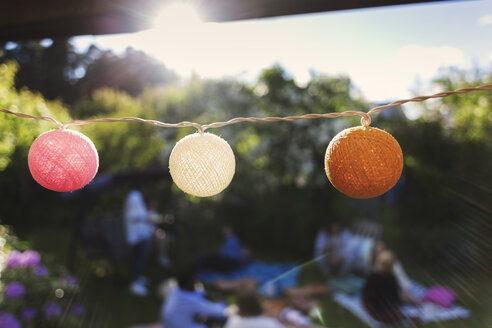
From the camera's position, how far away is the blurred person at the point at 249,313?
7.54 feet

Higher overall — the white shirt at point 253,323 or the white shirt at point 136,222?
the white shirt at point 136,222

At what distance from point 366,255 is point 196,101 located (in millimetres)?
3846

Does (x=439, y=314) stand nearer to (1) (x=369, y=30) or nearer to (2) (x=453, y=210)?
(2) (x=453, y=210)

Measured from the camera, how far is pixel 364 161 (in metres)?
0.74

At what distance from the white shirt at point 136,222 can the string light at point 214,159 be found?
3.65m

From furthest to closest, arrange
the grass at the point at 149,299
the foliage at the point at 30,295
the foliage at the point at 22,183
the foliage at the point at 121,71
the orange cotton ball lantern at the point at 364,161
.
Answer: the foliage at the point at 121,71 < the foliage at the point at 22,183 < the grass at the point at 149,299 < the foliage at the point at 30,295 < the orange cotton ball lantern at the point at 364,161

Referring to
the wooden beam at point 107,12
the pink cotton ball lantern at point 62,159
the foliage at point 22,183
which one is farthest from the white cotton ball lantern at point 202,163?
the foliage at point 22,183

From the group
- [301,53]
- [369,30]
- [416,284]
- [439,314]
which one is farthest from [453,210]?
[301,53]

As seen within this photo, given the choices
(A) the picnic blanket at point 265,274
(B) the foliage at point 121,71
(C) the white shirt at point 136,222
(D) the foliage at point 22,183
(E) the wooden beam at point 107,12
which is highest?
(B) the foliage at point 121,71

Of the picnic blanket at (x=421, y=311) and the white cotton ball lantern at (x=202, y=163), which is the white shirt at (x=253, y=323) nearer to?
the picnic blanket at (x=421, y=311)

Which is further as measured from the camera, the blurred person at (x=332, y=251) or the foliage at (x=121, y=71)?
the foliage at (x=121, y=71)

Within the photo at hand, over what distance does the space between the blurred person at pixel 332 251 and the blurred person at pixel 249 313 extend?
2.94m

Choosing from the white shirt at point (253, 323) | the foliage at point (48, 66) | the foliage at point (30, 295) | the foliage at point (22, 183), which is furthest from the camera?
the foliage at point (48, 66)

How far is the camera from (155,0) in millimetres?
1115
